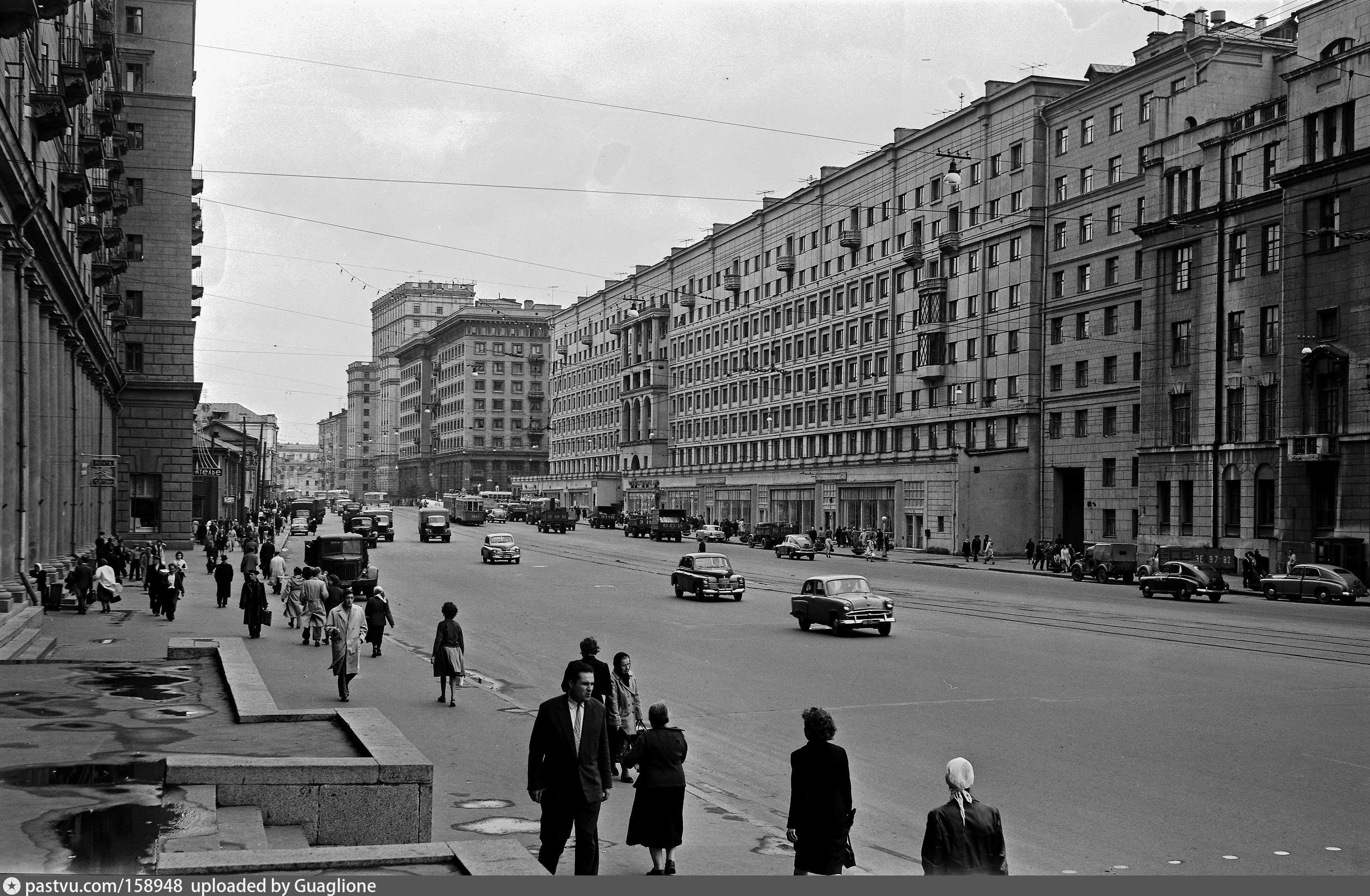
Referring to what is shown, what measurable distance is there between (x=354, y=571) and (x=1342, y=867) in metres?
32.0

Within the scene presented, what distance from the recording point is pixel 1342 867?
975cm

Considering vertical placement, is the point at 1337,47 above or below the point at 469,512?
above

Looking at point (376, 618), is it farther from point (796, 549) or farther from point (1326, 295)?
point (796, 549)

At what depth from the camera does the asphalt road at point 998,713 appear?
1112 cm

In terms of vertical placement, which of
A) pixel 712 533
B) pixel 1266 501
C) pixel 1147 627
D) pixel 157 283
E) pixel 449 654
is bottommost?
pixel 712 533

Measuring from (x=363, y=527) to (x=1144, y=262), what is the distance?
45438 mm

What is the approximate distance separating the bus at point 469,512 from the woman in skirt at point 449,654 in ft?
332

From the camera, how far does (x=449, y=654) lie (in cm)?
1834

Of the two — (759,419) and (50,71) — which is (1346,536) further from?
(759,419)

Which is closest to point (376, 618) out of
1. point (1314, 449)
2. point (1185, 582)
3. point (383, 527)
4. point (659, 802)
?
point (659, 802)

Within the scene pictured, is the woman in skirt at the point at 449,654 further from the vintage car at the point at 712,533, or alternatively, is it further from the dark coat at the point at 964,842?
the vintage car at the point at 712,533

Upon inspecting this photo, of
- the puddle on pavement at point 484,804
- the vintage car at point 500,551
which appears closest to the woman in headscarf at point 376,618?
the puddle on pavement at point 484,804

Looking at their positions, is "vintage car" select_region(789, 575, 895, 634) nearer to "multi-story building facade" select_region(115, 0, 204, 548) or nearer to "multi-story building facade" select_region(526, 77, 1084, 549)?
"multi-story building facade" select_region(115, 0, 204, 548)

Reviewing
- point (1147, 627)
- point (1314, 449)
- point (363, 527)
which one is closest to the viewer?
point (1147, 627)
